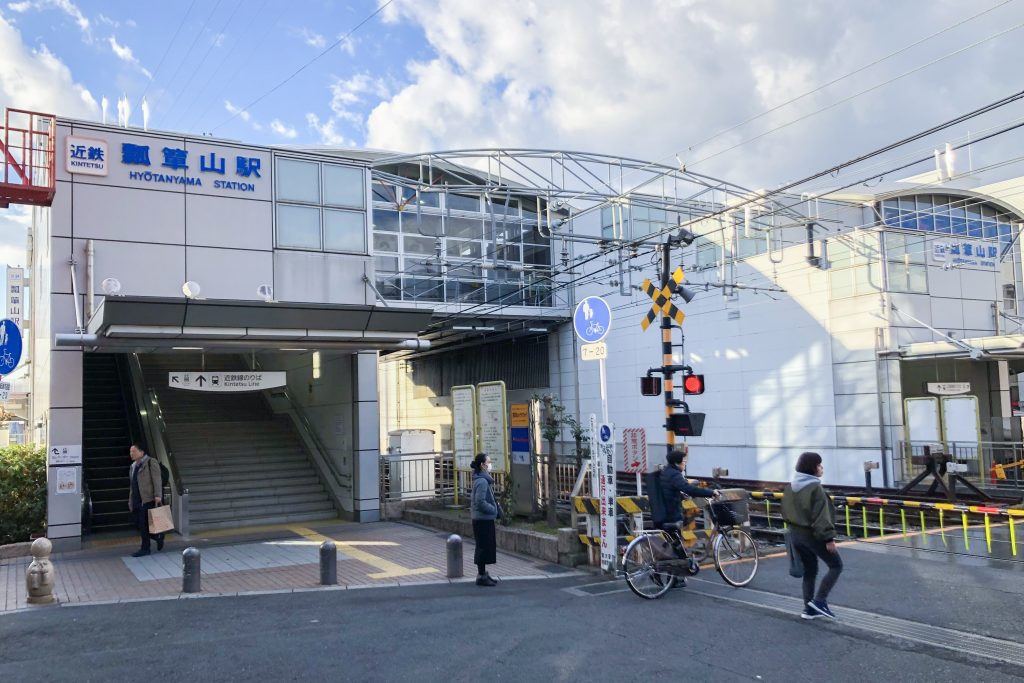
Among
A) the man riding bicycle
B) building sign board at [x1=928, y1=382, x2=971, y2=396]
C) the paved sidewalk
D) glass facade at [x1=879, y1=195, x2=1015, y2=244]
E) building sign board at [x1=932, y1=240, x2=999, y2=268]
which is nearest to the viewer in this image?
the man riding bicycle

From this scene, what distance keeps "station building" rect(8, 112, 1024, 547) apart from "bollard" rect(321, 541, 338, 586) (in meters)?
4.34

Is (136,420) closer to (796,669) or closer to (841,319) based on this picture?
(796,669)

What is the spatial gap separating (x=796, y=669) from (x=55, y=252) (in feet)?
43.9

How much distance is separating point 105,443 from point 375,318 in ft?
27.6

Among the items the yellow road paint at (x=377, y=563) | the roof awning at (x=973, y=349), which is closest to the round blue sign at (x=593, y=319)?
the yellow road paint at (x=377, y=563)

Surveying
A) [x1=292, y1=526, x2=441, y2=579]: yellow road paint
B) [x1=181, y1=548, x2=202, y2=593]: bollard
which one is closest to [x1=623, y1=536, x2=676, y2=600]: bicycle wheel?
[x1=292, y1=526, x2=441, y2=579]: yellow road paint

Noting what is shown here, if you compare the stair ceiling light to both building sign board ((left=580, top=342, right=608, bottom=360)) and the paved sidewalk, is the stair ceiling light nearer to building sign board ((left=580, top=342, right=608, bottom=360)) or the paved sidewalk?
the paved sidewalk

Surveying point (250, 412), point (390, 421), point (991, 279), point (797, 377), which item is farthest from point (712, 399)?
point (390, 421)

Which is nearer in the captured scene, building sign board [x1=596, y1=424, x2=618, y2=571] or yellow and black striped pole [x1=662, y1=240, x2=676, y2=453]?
building sign board [x1=596, y1=424, x2=618, y2=571]

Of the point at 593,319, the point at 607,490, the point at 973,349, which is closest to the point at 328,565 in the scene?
the point at 607,490

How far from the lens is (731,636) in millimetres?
7316

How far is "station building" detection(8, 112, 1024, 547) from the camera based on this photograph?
13859 mm

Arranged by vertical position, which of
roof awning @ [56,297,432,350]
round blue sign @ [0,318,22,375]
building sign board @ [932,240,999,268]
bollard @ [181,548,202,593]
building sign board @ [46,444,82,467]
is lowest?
bollard @ [181,548,202,593]

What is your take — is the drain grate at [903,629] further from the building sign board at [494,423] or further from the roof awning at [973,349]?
the roof awning at [973,349]
